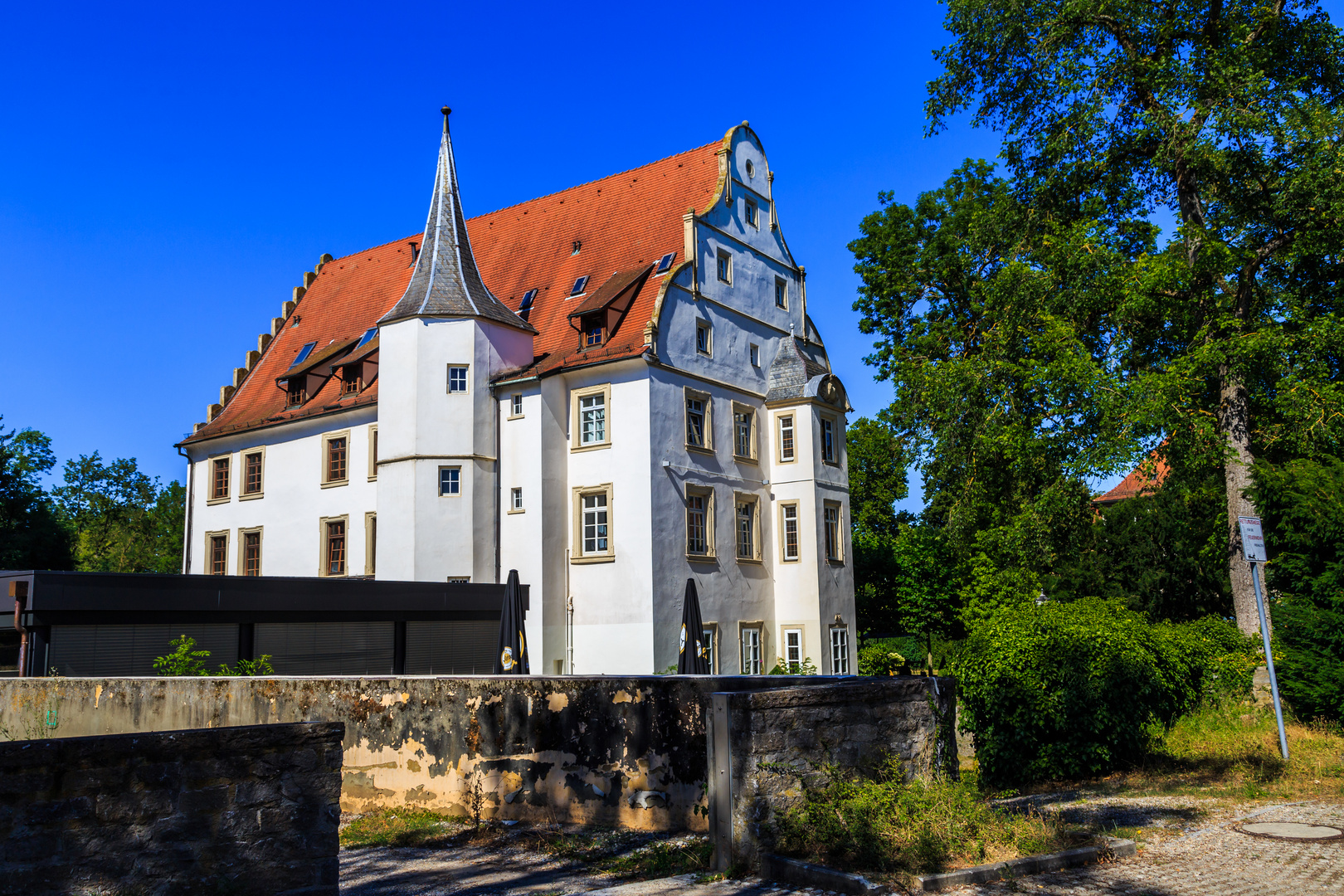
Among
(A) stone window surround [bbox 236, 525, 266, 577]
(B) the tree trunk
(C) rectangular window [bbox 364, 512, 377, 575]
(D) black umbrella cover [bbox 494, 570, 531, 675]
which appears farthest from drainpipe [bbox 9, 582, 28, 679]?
(B) the tree trunk

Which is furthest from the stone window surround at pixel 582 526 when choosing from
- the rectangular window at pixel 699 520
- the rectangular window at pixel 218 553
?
the rectangular window at pixel 218 553

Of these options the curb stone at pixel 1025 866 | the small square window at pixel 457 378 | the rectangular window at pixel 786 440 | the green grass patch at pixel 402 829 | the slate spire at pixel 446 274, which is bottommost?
the green grass patch at pixel 402 829

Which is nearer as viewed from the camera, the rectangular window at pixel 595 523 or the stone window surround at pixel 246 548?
the rectangular window at pixel 595 523

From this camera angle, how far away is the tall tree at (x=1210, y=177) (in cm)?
1794

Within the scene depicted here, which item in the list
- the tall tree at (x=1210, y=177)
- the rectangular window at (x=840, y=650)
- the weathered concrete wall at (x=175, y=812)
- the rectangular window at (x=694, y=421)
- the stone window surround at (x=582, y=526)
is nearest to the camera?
the weathered concrete wall at (x=175, y=812)

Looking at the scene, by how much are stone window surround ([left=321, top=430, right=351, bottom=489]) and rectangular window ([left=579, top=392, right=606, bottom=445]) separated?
7.90m

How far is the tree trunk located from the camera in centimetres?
1830

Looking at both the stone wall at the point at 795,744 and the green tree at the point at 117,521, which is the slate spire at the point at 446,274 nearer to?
the stone wall at the point at 795,744

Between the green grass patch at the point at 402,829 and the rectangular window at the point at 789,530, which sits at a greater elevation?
the rectangular window at the point at 789,530

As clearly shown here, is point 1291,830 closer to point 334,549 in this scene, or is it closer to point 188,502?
point 334,549

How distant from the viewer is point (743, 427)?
95.2 feet

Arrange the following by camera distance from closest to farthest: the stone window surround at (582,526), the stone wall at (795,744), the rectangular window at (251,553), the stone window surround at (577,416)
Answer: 1. the stone wall at (795,744)
2. the stone window surround at (582,526)
3. the stone window surround at (577,416)
4. the rectangular window at (251,553)

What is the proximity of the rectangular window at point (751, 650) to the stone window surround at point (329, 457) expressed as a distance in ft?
40.8

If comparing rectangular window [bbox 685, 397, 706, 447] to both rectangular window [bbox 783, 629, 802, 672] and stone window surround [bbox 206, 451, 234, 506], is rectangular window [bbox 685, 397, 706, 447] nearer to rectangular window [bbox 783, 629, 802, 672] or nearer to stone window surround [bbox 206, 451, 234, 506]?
rectangular window [bbox 783, 629, 802, 672]
